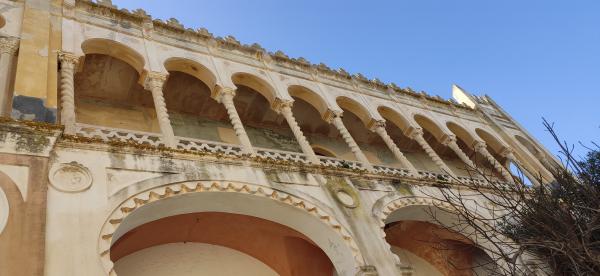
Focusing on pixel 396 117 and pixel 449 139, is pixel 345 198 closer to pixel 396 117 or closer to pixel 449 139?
pixel 396 117

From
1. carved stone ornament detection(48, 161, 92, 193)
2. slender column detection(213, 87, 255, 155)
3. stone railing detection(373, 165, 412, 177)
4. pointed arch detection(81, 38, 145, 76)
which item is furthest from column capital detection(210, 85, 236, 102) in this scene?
carved stone ornament detection(48, 161, 92, 193)

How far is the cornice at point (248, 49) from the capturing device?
10.7 m

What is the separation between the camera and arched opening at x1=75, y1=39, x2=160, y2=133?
36.1ft

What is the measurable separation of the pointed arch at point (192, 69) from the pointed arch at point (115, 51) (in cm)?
65

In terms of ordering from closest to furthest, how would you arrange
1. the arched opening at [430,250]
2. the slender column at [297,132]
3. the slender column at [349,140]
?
the slender column at [297,132] → the slender column at [349,140] → the arched opening at [430,250]

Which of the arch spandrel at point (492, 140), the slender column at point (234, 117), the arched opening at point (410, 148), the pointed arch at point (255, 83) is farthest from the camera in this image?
the arch spandrel at point (492, 140)

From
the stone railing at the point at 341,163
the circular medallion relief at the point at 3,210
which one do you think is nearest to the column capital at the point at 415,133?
the stone railing at the point at 341,163

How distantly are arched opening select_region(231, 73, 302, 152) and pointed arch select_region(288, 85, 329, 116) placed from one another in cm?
77

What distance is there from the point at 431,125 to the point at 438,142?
6.54 feet

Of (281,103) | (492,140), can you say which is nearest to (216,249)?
(281,103)

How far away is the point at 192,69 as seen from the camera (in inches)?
433

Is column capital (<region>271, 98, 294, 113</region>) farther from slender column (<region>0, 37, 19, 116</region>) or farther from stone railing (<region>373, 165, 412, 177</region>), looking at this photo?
slender column (<region>0, 37, 19, 116</region>)

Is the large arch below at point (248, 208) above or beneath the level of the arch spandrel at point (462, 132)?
beneath

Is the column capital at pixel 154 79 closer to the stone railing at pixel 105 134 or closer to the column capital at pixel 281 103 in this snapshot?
the stone railing at pixel 105 134
